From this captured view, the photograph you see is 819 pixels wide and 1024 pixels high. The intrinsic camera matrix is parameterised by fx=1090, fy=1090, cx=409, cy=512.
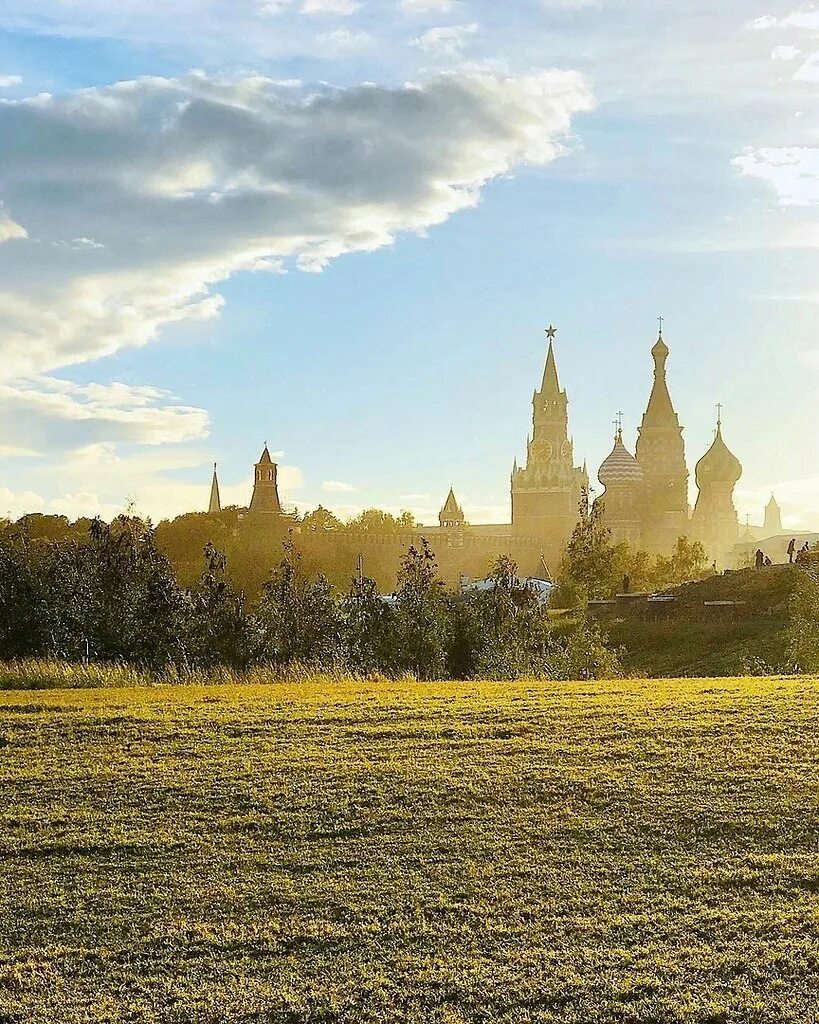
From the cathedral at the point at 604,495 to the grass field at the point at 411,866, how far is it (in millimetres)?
60543

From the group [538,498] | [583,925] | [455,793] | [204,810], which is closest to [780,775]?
[455,793]

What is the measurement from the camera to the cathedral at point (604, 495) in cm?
7794

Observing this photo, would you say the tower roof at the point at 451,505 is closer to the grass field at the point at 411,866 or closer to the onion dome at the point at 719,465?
the onion dome at the point at 719,465

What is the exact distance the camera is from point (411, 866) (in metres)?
7.05

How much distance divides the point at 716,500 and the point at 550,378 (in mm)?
18259

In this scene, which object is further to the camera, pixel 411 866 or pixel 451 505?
pixel 451 505

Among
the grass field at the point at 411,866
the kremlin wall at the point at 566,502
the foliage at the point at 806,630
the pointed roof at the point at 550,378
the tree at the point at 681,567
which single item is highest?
the pointed roof at the point at 550,378

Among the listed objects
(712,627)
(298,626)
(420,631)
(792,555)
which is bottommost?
(712,627)

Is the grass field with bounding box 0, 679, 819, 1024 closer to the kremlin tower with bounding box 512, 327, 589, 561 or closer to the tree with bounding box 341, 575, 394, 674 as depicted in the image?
the tree with bounding box 341, 575, 394, 674

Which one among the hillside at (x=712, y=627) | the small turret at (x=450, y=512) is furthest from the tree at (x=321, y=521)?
the hillside at (x=712, y=627)

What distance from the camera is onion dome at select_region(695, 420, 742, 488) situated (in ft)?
300

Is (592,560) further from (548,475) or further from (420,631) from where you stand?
(548,475)

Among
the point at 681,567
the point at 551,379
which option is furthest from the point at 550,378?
the point at 681,567

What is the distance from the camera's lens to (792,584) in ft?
103
